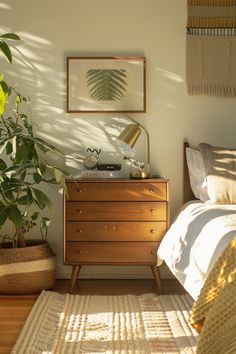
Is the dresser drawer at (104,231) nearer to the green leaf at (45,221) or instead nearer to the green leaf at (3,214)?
the green leaf at (45,221)

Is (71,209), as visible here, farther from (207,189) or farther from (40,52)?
(40,52)

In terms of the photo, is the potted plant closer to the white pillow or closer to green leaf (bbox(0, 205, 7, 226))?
green leaf (bbox(0, 205, 7, 226))

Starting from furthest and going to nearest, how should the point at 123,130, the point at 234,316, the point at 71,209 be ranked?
the point at 123,130, the point at 71,209, the point at 234,316

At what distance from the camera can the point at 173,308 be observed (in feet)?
11.6

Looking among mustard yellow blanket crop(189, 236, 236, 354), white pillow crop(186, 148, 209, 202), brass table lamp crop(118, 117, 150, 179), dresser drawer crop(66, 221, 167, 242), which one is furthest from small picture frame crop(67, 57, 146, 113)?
mustard yellow blanket crop(189, 236, 236, 354)

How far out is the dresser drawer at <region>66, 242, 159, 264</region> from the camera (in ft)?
13.0

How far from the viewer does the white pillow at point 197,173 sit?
406 centimetres

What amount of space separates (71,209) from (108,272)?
2.25ft

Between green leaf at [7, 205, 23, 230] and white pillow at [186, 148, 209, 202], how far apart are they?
117cm

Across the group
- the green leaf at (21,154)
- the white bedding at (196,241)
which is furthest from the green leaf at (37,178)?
the white bedding at (196,241)

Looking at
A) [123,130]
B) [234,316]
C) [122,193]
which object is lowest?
[234,316]

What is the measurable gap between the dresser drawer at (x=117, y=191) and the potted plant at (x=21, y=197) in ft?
0.57

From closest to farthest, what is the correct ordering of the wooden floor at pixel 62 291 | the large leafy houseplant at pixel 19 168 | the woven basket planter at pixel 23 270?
the wooden floor at pixel 62 291 < the large leafy houseplant at pixel 19 168 < the woven basket planter at pixel 23 270

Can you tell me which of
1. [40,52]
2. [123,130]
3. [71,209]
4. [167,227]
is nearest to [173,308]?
[167,227]
